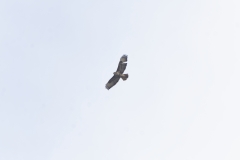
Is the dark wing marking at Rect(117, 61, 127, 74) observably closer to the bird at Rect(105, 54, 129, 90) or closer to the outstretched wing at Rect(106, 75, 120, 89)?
the bird at Rect(105, 54, 129, 90)

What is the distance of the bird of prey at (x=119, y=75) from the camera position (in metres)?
54.9

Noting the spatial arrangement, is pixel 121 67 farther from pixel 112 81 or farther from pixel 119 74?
pixel 112 81

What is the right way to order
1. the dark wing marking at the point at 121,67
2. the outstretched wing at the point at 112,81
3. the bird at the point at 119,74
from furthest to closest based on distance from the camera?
the outstretched wing at the point at 112,81
the dark wing marking at the point at 121,67
the bird at the point at 119,74

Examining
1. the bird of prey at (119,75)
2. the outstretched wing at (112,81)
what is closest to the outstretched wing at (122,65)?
the bird of prey at (119,75)

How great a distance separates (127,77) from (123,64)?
200 cm

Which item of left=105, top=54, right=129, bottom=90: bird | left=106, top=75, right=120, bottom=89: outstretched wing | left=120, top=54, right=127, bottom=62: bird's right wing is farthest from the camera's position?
left=106, top=75, right=120, bottom=89: outstretched wing

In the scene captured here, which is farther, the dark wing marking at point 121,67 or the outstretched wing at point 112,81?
the outstretched wing at point 112,81

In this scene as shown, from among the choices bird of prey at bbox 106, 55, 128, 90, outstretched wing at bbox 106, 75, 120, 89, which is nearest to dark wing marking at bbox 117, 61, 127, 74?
bird of prey at bbox 106, 55, 128, 90

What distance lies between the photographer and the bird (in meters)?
54.8

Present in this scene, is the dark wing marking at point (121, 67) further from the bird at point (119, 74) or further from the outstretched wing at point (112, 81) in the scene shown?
the outstretched wing at point (112, 81)

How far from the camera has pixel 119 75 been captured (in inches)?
2221

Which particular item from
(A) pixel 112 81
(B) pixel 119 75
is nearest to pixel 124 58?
(B) pixel 119 75

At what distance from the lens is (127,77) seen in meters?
56.1

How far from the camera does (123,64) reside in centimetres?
5541
